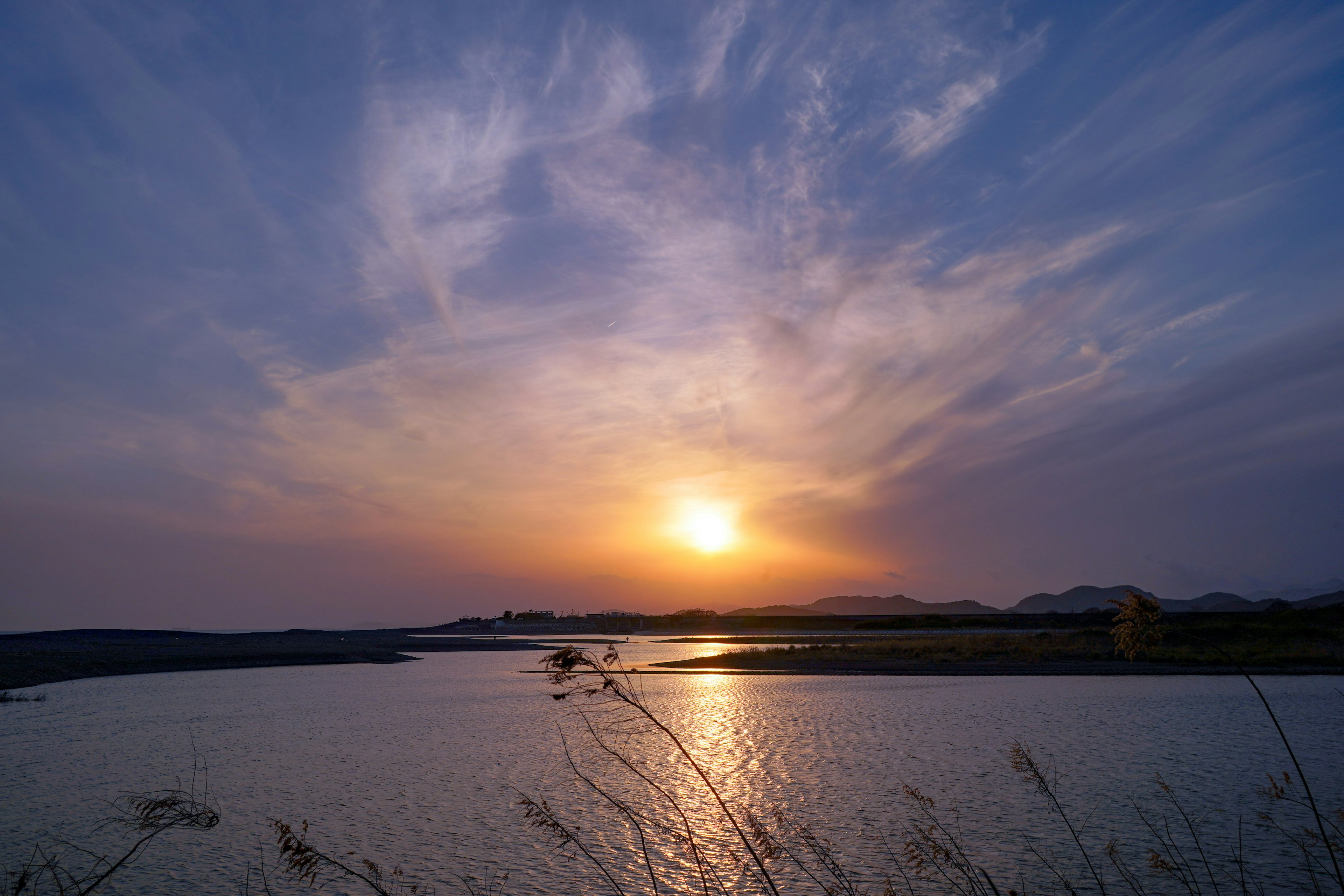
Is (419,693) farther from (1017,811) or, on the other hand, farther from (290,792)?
(1017,811)

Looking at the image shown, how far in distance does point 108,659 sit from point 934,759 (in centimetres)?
6146

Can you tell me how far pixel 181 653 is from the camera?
2864 inches

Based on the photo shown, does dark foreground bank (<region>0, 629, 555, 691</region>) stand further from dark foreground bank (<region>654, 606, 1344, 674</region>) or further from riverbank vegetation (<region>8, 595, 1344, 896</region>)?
riverbank vegetation (<region>8, 595, 1344, 896</region>)

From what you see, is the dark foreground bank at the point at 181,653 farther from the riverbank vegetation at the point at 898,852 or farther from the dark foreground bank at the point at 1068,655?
the riverbank vegetation at the point at 898,852

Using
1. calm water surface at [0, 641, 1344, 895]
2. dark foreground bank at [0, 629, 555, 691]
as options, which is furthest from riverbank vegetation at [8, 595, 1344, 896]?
dark foreground bank at [0, 629, 555, 691]

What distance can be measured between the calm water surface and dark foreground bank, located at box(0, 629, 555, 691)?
13.9 metres

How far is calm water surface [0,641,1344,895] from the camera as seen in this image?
47.1 feet

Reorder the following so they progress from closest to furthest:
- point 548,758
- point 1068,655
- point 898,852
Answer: point 898,852 → point 548,758 → point 1068,655

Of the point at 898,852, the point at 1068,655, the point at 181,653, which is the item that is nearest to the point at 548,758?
the point at 898,852

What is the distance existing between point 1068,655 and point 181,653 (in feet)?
238

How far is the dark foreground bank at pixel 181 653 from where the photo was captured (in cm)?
5047

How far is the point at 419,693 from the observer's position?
1602 inches

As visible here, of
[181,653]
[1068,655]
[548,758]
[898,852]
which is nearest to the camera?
[898,852]

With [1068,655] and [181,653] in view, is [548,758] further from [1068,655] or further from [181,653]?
[181,653]
